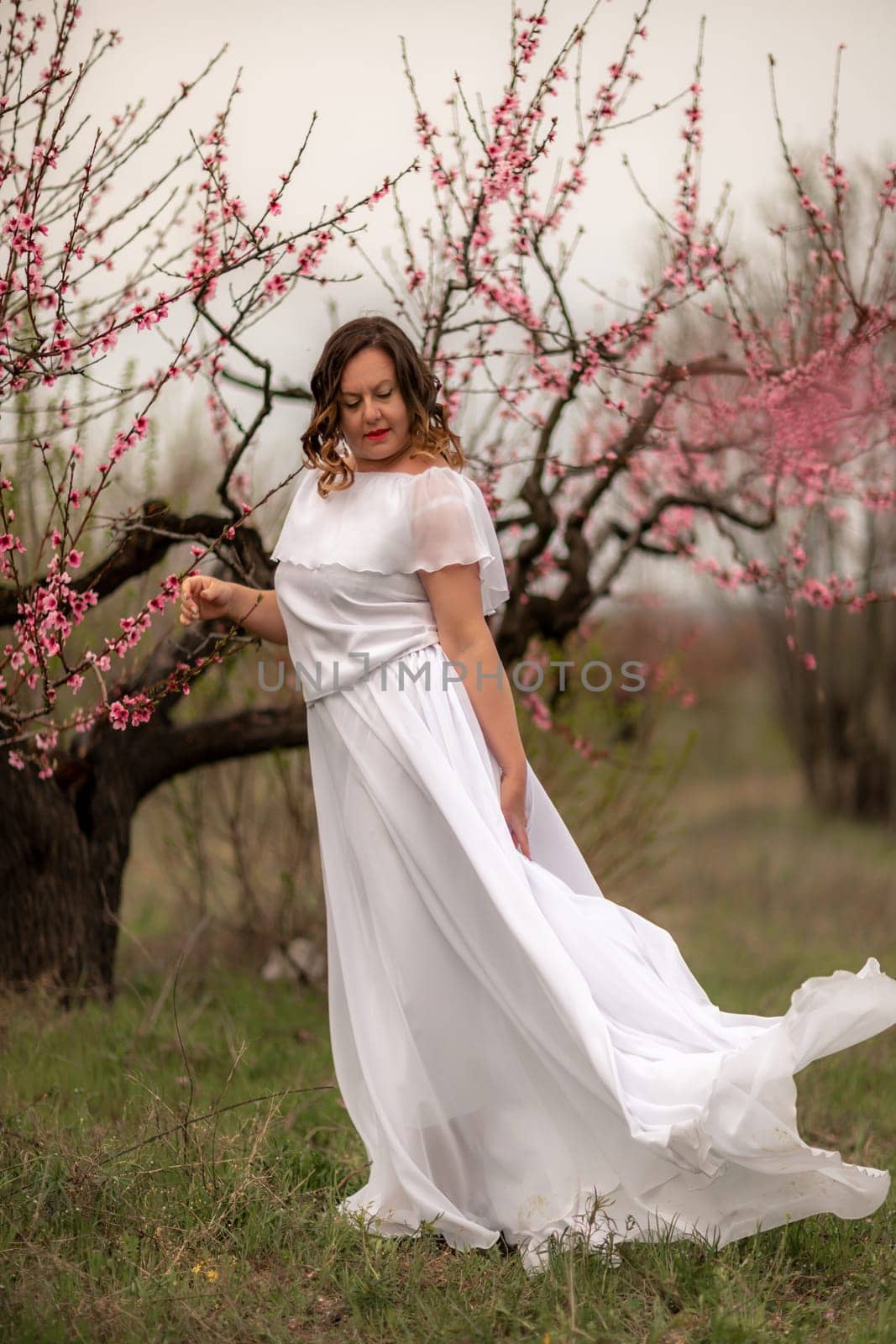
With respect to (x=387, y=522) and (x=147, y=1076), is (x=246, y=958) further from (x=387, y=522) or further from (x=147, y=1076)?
(x=387, y=522)

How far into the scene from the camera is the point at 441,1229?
8.11 feet

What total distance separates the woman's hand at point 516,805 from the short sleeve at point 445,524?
39cm

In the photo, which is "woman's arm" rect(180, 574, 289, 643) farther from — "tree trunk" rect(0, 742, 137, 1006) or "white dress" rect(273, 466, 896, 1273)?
"tree trunk" rect(0, 742, 137, 1006)

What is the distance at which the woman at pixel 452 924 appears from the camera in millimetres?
2369

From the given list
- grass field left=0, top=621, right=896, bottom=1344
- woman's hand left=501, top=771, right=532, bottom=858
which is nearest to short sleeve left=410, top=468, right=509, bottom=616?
woman's hand left=501, top=771, right=532, bottom=858

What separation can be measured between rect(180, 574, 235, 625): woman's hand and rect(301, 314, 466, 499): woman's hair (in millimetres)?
306

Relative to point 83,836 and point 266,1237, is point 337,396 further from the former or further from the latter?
point 83,836

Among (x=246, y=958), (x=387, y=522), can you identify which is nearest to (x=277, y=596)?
(x=387, y=522)

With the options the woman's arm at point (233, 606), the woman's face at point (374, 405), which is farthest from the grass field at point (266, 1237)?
the woman's face at point (374, 405)

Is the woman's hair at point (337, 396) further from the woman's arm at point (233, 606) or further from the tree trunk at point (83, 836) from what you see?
the tree trunk at point (83, 836)

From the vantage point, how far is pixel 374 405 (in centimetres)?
255

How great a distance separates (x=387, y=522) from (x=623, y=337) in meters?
1.39

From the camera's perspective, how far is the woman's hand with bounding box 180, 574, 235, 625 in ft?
8.90

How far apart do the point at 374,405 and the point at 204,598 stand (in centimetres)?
55
